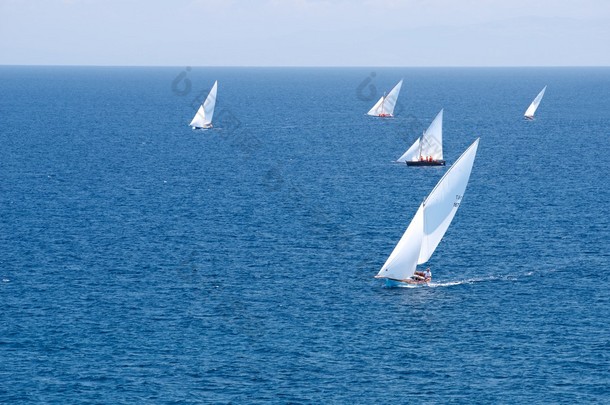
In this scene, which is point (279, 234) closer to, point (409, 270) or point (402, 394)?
point (409, 270)

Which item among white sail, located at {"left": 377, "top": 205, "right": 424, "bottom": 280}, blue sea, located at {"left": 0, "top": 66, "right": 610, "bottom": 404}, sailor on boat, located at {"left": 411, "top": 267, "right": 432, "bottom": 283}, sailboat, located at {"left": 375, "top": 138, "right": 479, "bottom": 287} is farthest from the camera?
sailor on boat, located at {"left": 411, "top": 267, "right": 432, "bottom": 283}

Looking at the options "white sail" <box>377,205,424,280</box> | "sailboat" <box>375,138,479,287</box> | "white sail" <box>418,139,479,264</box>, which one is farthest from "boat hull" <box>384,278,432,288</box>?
"white sail" <box>418,139,479,264</box>

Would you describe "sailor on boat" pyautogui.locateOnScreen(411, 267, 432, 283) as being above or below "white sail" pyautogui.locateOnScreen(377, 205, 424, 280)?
below

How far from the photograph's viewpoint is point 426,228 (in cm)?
11150

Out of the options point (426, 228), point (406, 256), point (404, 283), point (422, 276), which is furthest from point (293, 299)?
point (426, 228)

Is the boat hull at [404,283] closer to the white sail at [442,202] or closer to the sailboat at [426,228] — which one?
the sailboat at [426,228]

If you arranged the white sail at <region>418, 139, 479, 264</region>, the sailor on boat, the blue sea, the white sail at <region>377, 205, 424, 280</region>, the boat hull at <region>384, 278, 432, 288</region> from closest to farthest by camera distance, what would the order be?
the blue sea
the white sail at <region>377, 205, 424, 280</region>
the boat hull at <region>384, 278, 432, 288</region>
the sailor on boat
the white sail at <region>418, 139, 479, 264</region>

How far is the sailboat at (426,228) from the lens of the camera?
4277 inches

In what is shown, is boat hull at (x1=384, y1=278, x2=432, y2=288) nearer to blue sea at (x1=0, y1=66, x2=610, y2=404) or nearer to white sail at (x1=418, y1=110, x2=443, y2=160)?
blue sea at (x1=0, y1=66, x2=610, y2=404)

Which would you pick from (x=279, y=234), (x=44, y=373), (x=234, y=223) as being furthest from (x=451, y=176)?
(x=44, y=373)

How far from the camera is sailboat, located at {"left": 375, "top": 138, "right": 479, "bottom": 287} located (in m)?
109

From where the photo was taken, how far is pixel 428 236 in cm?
11181

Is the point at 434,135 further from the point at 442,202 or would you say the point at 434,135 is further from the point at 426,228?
the point at 426,228

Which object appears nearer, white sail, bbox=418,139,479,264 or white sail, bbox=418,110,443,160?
white sail, bbox=418,139,479,264
